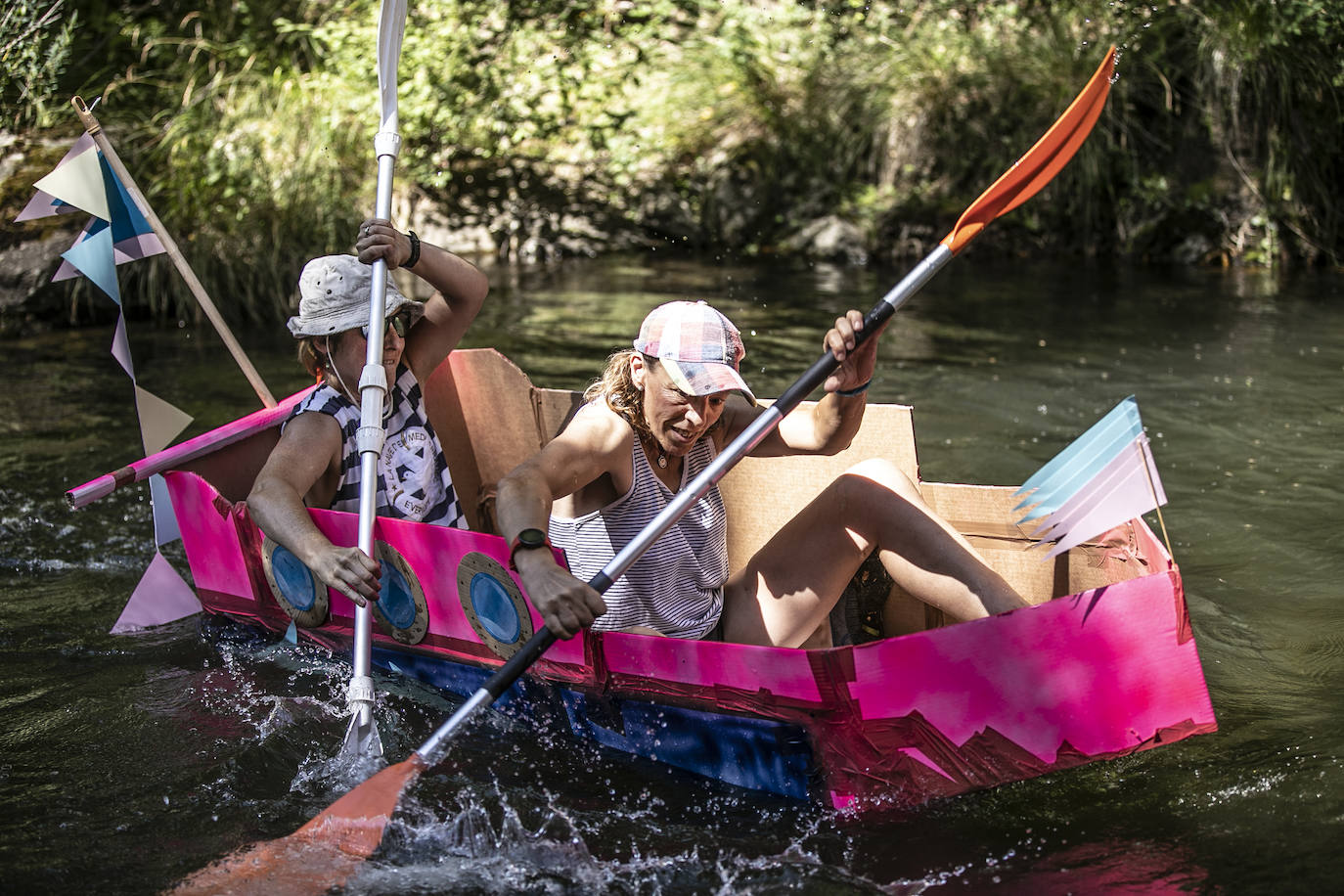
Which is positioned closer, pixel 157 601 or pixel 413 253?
pixel 413 253

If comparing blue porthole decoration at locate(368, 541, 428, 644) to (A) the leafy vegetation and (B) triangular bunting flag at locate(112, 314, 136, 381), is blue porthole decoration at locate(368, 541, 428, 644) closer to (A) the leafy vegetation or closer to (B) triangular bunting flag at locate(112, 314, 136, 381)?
(B) triangular bunting flag at locate(112, 314, 136, 381)

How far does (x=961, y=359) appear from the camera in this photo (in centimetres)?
777

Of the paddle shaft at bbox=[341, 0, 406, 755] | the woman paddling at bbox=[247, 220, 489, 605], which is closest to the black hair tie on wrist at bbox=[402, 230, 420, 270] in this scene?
the woman paddling at bbox=[247, 220, 489, 605]

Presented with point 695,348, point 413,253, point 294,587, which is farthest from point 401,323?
point 695,348

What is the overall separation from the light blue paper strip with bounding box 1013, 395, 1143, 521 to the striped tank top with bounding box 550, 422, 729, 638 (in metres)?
0.89

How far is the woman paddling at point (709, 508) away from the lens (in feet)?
10.1

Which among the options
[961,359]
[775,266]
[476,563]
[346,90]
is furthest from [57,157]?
[476,563]

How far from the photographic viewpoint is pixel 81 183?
4395 millimetres

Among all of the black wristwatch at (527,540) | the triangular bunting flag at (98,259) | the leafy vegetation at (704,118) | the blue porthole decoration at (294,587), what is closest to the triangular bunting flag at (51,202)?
the triangular bunting flag at (98,259)

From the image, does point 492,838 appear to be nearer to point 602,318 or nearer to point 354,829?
point 354,829

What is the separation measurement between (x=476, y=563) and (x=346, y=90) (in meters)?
8.32

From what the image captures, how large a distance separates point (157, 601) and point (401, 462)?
3.95 feet

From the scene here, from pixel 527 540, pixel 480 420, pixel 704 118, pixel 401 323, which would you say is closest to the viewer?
pixel 527 540

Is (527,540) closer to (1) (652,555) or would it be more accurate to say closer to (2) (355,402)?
(1) (652,555)
